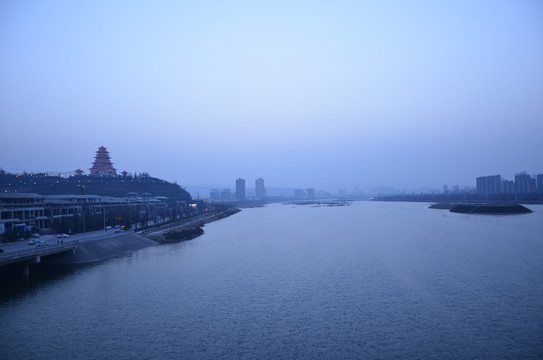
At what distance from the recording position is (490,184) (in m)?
160

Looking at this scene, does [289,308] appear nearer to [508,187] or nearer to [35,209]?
[35,209]

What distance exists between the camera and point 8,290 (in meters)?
20.2

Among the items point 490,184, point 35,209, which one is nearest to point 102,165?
point 35,209

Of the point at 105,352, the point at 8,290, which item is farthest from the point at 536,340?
the point at 8,290

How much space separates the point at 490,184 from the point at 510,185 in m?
7.07

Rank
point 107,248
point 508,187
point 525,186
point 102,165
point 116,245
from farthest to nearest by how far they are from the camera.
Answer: point 508,187
point 525,186
point 102,165
point 116,245
point 107,248

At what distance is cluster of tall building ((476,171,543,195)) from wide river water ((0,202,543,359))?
466 ft

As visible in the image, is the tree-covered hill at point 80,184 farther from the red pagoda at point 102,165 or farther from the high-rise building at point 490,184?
the high-rise building at point 490,184

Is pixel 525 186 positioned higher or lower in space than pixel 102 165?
lower

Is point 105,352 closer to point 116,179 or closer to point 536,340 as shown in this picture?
point 536,340

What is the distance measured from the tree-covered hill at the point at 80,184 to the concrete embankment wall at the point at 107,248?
41.0m

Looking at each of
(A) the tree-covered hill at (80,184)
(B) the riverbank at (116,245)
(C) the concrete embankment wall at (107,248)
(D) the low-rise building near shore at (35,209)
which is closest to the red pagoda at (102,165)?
(A) the tree-covered hill at (80,184)

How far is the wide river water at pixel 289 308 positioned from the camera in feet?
40.4

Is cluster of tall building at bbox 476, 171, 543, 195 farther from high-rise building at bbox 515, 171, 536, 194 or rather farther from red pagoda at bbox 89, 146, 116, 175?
red pagoda at bbox 89, 146, 116, 175
